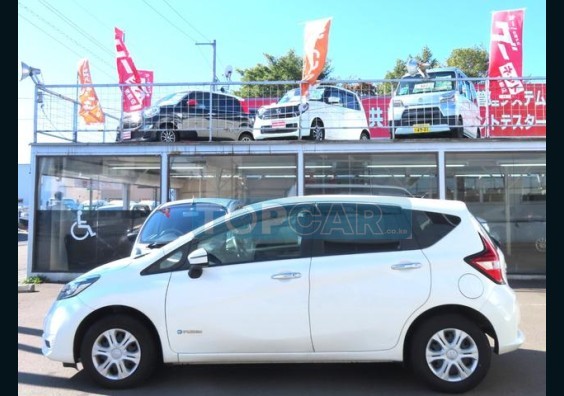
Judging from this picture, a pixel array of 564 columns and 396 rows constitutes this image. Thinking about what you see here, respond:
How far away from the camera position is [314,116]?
12117mm

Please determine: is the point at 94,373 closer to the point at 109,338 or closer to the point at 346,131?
the point at 109,338

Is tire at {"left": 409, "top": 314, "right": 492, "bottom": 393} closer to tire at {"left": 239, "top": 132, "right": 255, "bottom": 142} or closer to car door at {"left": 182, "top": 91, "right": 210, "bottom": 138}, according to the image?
car door at {"left": 182, "top": 91, "right": 210, "bottom": 138}

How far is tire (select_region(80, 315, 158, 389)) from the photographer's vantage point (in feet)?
15.0

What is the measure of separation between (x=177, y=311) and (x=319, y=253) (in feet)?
4.50

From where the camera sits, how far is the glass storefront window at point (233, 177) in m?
11.4

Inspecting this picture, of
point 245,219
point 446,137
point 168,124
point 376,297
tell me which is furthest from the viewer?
point 168,124

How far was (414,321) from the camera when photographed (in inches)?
177

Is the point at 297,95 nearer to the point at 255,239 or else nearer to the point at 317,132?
the point at 317,132

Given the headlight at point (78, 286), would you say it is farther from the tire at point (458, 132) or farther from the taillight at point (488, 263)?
the tire at point (458, 132)

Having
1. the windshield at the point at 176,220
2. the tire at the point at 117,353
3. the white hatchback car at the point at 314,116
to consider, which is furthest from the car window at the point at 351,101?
the tire at the point at 117,353

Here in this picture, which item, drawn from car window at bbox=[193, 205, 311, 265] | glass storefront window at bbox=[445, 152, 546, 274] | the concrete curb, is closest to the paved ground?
car window at bbox=[193, 205, 311, 265]

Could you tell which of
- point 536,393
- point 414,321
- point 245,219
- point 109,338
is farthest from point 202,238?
point 536,393

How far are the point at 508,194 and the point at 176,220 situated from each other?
7.21m

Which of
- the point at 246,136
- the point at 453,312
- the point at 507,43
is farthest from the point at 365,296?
the point at 507,43
